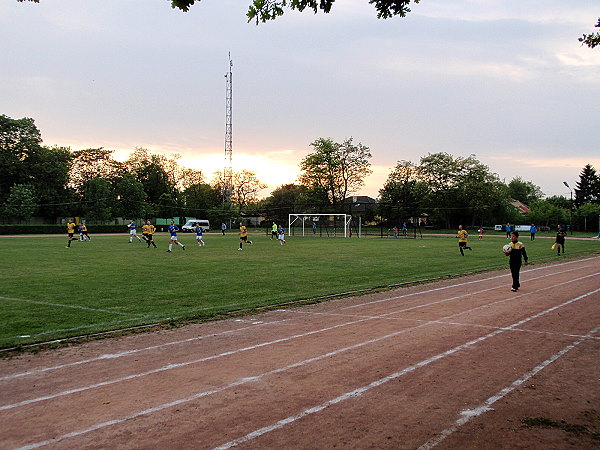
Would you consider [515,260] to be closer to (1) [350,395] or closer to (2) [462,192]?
(1) [350,395]

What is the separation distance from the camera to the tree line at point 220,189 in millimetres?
72000

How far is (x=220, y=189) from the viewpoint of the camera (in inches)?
3952

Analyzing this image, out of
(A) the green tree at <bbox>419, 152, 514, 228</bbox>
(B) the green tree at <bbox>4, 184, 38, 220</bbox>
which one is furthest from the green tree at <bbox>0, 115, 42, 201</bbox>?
(A) the green tree at <bbox>419, 152, 514, 228</bbox>

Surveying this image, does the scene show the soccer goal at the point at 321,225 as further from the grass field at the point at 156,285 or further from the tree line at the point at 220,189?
the grass field at the point at 156,285

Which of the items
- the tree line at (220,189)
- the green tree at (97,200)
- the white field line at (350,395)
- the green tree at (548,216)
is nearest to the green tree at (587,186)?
the tree line at (220,189)

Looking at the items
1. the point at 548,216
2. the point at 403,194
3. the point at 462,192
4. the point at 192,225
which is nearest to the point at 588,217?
the point at 548,216

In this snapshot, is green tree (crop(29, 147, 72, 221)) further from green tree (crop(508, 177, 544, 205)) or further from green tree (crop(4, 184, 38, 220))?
green tree (crop(508, 177, 544, 205))

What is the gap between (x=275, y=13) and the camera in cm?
540

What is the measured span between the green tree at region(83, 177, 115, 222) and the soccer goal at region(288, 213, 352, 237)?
34.4 m

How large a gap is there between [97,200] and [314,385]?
264 ft

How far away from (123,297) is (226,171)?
3297 inches

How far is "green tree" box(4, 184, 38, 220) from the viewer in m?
67.2

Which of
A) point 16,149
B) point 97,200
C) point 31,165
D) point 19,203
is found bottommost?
point 19,203

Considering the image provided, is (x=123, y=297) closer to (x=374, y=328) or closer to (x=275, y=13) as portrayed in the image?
(x=374, y=328)
